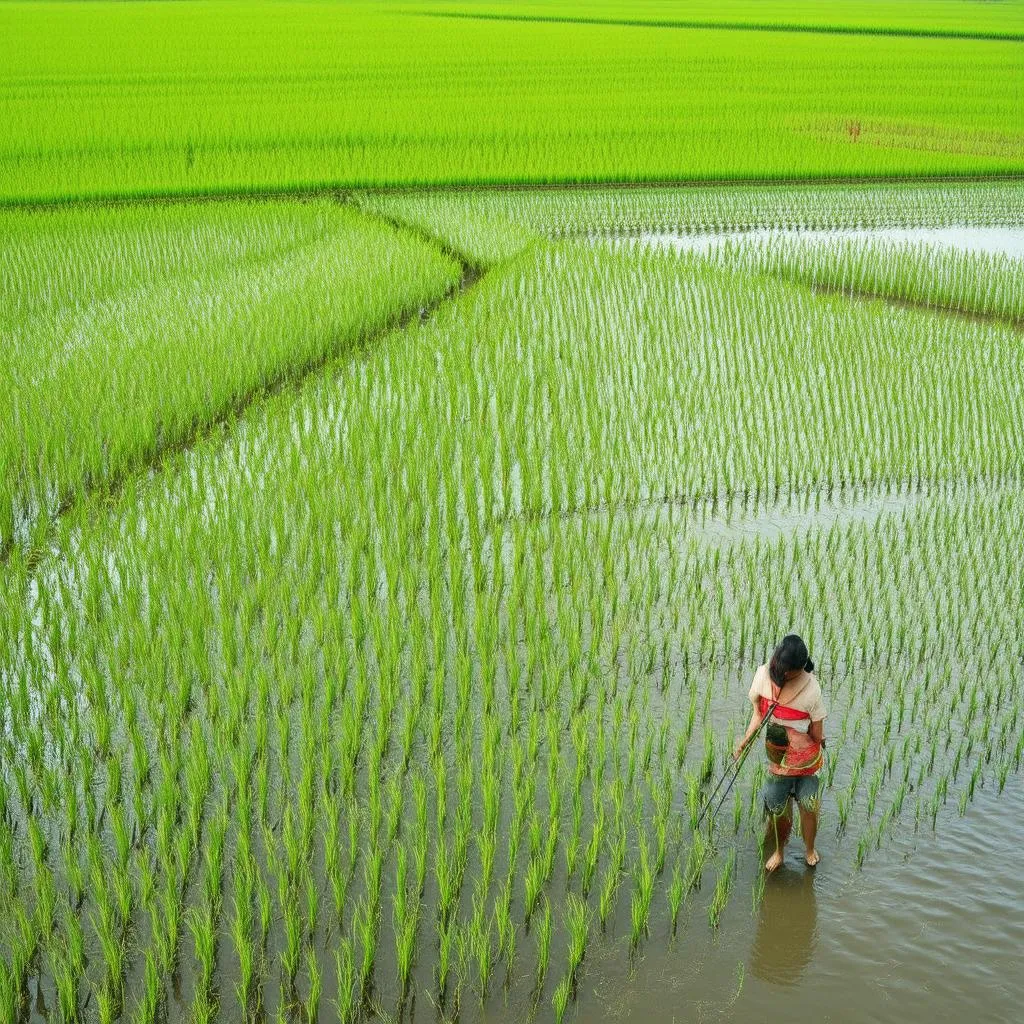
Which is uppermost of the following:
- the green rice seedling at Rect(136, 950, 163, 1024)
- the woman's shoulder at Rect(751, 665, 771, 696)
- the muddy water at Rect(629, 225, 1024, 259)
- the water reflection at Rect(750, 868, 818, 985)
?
the muddy water at Rect(629, 225, 1024, 259)

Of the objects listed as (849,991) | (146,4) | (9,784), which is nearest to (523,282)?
(9,784)

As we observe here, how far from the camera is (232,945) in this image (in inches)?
109

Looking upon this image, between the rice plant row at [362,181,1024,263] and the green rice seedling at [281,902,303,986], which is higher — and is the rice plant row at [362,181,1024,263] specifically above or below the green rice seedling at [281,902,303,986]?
above

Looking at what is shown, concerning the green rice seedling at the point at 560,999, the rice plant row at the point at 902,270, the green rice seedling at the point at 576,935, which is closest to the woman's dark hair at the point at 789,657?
the green rice seedling at the point at 576,935

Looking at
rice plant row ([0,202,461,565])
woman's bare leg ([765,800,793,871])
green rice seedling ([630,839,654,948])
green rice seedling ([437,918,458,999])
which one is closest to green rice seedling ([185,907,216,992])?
green rice seedling ([437,918,458,999])

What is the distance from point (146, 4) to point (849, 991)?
34.5 metres

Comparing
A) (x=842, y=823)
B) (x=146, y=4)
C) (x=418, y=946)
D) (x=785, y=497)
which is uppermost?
(x=146, y=4)

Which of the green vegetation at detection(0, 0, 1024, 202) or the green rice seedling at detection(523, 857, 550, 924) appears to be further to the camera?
the green vegetation at detection(0, 0, 1024, 202)

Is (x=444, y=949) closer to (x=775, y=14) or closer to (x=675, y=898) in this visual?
(x=675, y=898)

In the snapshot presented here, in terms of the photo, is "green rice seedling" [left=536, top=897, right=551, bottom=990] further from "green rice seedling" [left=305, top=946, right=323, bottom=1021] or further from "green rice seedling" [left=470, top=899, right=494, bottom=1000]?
"green rice seedling" [left=305, top=946, right=323, bottom=1021]

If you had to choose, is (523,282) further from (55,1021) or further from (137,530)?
(55,1021)

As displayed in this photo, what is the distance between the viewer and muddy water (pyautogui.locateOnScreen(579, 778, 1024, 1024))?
2.64m

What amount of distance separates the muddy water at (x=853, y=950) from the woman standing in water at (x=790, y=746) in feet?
0.32

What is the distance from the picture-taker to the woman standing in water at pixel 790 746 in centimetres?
302
